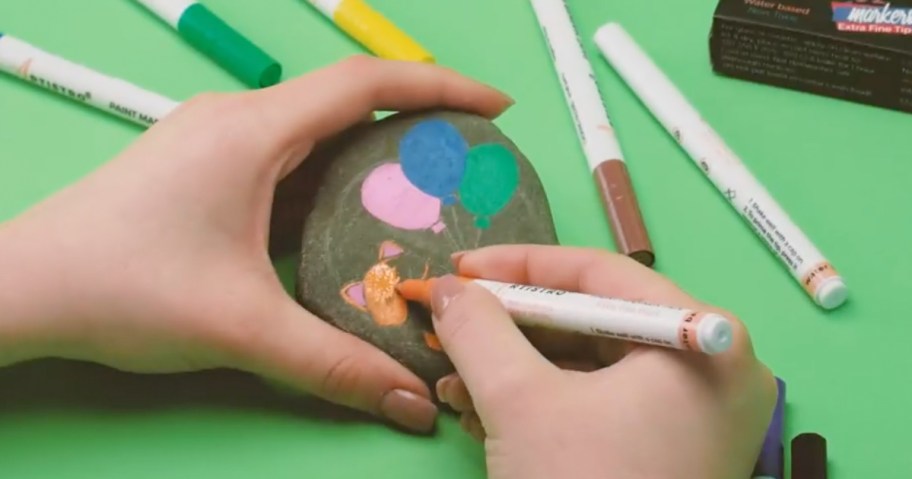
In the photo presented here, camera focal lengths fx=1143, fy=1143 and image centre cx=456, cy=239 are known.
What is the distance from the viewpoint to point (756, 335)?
67 centimetres

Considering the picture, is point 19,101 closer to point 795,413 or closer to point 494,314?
point 494,314

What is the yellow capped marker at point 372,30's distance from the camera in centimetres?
79

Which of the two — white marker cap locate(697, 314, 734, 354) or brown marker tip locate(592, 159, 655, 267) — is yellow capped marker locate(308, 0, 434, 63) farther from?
white marker cap locate(697, 314, 734, 354)

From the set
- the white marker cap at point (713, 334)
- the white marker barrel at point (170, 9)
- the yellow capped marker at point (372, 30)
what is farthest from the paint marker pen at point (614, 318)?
the white marker barrel at point (170, 9)

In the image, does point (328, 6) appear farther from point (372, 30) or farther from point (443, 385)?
point (443, 385)

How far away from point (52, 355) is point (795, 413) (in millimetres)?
416

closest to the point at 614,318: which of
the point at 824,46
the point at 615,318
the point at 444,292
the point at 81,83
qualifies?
the point at 615,318

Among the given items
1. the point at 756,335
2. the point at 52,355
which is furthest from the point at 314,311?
the point at 756,335

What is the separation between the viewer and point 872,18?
74 cm

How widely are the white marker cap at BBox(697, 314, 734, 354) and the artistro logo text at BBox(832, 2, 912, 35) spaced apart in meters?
0.36

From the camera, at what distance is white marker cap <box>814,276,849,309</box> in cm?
66

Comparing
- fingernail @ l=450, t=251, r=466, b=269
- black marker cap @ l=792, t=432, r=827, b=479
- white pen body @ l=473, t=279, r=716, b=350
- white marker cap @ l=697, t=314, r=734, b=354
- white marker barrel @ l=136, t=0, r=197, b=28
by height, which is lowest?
black marker cap @ l=792, t=432, r=827, b=479

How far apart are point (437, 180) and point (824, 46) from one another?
28cm

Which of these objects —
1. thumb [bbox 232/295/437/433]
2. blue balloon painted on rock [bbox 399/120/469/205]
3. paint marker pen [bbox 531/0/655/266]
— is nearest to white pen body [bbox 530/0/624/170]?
paint marker pen [bbox 531/0/655/266]
